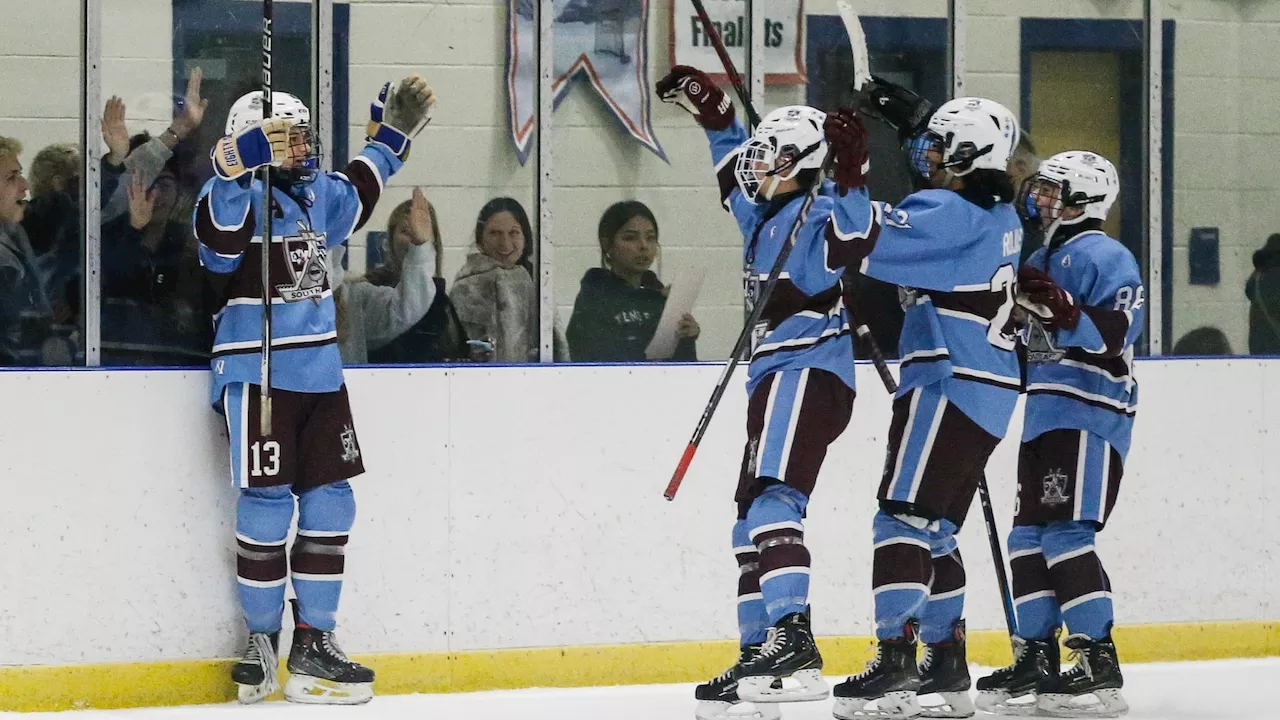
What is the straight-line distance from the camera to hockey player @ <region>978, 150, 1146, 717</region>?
4914mm

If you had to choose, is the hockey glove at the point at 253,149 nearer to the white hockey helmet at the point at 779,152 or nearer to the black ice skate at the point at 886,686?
the white hockey helmet at the point at 779,152

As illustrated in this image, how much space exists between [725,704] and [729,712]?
2cm

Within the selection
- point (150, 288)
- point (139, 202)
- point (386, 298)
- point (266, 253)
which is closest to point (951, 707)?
point (386, 298)

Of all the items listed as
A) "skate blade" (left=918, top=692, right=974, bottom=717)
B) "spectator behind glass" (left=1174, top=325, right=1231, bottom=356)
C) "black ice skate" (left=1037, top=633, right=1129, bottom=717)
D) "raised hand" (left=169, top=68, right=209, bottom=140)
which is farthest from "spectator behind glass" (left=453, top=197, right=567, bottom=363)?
"spectator behind glass" (left=1174, top=325, right=1231, bottom=356)

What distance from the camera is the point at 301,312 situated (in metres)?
5.00

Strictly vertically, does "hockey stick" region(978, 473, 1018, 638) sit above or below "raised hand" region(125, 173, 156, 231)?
below

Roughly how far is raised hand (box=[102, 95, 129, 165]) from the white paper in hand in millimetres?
1570

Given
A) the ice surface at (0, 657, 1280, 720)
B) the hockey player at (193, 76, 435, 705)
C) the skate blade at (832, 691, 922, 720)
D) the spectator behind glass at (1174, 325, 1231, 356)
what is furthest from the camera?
the spectator behind glass at (1174, 325, 1231, 356)

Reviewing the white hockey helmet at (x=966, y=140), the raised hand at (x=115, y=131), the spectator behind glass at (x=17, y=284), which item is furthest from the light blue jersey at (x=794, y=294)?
the spectator behind glass at (x=17, y=284)

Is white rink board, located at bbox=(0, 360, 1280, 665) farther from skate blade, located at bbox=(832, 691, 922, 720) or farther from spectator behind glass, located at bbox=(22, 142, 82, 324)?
skate blade, located at bbox=(832, 691, 922, 720)

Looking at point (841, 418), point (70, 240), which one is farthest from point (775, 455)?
point (70, 240)

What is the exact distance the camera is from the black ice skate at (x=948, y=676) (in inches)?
188

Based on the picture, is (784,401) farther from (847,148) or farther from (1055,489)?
(1055,489)

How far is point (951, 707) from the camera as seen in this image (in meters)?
4.82
